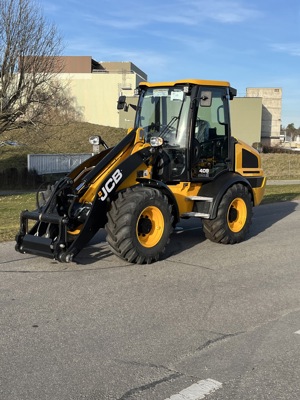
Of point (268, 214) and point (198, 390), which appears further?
point (268, 214)

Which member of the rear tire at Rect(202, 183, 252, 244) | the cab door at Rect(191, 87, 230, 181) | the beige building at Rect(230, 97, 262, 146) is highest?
the beige building at Rect(230, 97, 262, 146)

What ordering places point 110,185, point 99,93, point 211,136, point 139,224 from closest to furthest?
point 110,185
point 139,224
point 211,136
point 99,93

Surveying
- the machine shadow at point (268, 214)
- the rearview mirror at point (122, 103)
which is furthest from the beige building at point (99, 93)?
the rearview mirror at point (122, 103)

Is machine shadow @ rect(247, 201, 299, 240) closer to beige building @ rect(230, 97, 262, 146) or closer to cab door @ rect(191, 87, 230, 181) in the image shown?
cab door @ rect(191, 87, 230, 181)

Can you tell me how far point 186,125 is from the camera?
7.94 metres

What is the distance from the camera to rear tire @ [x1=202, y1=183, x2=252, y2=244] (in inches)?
324

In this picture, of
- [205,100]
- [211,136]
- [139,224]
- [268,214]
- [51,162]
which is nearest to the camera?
[139,224]

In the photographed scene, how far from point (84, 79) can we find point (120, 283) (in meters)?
75.8

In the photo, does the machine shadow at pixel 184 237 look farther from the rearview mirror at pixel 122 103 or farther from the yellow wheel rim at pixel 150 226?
the rearview mirror at pixel 122 103

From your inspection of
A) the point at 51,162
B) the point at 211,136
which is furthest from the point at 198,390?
the point at 51,162

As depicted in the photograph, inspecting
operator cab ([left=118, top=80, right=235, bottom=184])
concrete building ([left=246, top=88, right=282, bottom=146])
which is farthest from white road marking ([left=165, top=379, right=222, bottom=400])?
concrete building ([left=246, top=88, right=282, bottom=146])

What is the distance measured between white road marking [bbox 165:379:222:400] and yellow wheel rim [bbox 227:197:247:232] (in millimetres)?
5235

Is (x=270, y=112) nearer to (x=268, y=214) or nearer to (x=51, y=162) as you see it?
(x=51, y=162)

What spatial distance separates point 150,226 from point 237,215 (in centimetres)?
230
